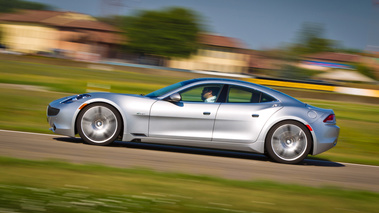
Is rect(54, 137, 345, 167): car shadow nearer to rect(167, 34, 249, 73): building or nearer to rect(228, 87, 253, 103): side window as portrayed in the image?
rect(228, 87, 253, 103): side window

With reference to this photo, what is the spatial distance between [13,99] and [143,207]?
9.99 meters

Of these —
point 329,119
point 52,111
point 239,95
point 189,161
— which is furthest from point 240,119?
point 52,111

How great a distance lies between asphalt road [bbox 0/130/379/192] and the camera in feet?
21.2

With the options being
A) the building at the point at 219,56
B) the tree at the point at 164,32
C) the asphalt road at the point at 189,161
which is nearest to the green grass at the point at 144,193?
the asphalt road at the point at 189,161

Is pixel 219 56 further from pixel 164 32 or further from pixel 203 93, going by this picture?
pixel 203 93

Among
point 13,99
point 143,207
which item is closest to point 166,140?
point 143,207

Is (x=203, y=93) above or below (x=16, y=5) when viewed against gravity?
below

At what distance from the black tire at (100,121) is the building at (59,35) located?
3213 inches

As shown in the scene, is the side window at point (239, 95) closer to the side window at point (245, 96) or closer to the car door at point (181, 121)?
the side window at point (245, 96)

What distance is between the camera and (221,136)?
24.8 feet

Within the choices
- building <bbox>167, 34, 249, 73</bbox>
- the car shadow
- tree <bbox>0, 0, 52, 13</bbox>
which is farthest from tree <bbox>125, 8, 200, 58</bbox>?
the car shadow

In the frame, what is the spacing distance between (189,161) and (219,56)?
88.3m

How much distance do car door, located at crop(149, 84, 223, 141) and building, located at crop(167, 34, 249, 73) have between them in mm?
80961

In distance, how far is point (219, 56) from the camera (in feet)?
310
